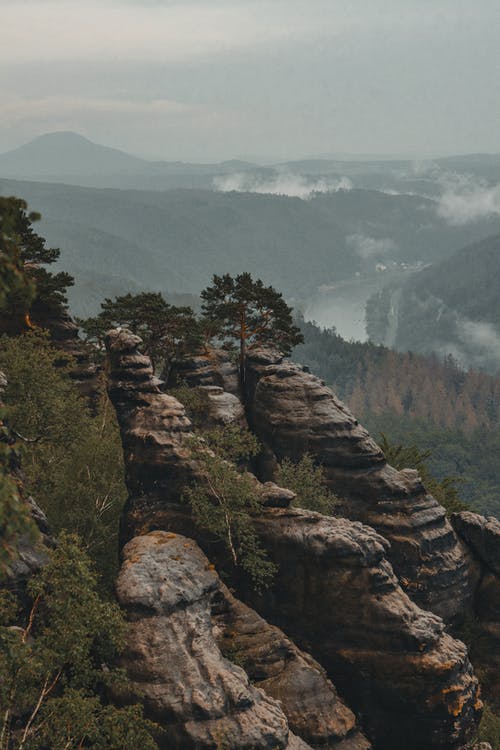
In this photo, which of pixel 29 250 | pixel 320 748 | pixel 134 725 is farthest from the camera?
pixel 29 250

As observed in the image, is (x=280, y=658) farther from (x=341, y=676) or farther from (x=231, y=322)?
(x=231, y=322)

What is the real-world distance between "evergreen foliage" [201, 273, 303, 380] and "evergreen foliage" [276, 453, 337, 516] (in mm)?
14860

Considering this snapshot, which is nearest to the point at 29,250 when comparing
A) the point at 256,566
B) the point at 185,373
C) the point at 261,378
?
the point at 185,373

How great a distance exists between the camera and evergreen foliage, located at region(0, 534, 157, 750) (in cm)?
2598

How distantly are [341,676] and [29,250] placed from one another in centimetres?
4841

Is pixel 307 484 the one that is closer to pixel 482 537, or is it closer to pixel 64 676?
pixel 482 537

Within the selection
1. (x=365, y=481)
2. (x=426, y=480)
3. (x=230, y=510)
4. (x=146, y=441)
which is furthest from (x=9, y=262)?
(x=426, y=480)

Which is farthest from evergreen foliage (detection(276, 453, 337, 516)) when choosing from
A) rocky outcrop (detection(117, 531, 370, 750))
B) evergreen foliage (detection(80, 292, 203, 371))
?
rocky outcrop (detection(117, 531, 370, 750))

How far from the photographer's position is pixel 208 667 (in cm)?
3481

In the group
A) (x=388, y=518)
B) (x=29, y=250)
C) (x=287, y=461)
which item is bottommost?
(x=388, y=518)

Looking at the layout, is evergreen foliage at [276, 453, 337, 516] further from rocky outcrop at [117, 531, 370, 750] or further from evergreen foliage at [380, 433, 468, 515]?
evergreen foliage at [380, 433, 468, 515]

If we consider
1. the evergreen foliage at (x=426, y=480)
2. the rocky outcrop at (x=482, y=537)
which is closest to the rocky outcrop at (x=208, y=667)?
the rocky outcrop at (x=482, y=537)

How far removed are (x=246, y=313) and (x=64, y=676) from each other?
54.0m

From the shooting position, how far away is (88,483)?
166ft
